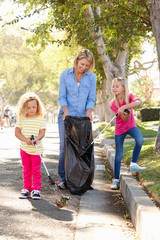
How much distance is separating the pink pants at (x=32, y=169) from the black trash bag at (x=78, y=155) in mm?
483

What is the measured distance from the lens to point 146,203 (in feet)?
13.7

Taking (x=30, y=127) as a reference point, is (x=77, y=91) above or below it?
above

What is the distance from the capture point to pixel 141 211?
151 inches

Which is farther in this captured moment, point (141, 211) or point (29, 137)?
point (29, 137)

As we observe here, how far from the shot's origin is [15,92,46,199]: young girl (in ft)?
17.1

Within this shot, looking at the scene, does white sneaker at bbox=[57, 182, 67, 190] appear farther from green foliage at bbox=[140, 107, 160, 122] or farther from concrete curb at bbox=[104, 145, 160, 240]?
green foliage at bbox=[140, 107, 160, 122]

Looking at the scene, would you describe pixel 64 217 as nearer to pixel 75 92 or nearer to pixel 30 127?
pixel 30 127

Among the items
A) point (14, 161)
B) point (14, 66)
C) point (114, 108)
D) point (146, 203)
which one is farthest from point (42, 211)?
point (14, 66)

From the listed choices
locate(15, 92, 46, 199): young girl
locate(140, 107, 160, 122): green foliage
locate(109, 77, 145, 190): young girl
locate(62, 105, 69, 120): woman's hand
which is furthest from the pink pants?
locate(140, 107, 160, 122): green foliage

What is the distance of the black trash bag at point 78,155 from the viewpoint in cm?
550

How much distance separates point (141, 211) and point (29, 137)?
200 centimetres

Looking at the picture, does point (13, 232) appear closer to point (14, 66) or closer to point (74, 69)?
point (74, 69)

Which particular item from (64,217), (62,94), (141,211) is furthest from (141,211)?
(62,94)

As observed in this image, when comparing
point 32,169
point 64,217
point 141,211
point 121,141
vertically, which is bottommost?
point 64,217
